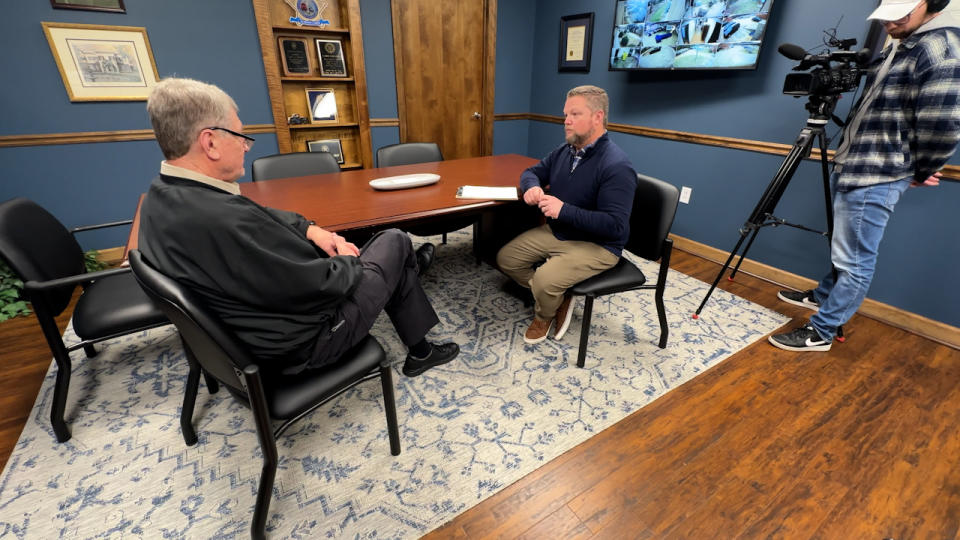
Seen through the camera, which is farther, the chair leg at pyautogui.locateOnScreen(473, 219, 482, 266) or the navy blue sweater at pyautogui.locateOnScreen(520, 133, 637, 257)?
the chair leg at pyautogui.locateOnScreen(473, 219, 482, 266)

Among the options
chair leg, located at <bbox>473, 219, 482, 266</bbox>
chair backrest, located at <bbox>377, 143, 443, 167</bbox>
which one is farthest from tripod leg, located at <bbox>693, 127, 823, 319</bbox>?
chair backrest, located at <bbox>377, 143, 443, 167</bbox>

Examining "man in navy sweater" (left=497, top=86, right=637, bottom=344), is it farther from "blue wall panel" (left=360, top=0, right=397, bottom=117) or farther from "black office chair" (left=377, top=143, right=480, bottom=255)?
"blue wall panel" (left=360, top=0, right=397, bottom=117)

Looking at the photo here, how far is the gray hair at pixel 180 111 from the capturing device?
3.37ft

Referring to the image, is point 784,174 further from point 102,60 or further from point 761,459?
point 102,60

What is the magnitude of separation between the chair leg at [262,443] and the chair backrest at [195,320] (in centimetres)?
4

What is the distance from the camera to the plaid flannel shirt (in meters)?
1.54

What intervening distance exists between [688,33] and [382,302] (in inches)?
105

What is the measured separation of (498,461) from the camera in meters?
1.45

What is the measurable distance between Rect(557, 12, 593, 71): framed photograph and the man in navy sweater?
6.83 feet

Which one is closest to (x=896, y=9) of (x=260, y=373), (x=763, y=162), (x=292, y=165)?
(x=763, y=162)

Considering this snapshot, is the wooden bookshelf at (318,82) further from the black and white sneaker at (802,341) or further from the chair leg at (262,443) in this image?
the black and white sneaker at (802,341)

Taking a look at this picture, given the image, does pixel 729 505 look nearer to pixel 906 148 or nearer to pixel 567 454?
pixel 567 454

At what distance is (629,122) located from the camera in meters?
3.39

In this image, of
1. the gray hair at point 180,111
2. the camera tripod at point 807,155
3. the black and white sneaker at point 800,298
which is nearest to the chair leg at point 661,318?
the camera tripod at point 807,155
